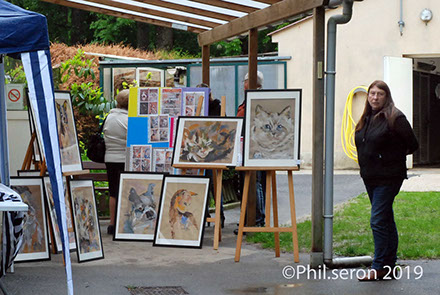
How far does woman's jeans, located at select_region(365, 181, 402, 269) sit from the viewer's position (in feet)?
21.4

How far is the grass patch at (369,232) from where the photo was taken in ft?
26.6

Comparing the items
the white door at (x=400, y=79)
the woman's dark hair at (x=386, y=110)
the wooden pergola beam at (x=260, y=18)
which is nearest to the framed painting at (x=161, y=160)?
the wooden pergola beam at (x=260, y=18)

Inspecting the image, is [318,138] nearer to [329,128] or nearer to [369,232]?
[329,128]

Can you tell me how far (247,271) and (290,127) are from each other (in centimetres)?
165

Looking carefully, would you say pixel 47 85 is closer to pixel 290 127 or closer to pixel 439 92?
pixel 290 127

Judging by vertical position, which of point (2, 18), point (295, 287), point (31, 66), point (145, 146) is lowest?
point (295, 287)

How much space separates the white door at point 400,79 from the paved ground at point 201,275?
10.2m

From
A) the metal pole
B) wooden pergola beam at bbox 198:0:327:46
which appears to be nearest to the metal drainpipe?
the metal pole

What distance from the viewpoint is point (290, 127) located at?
7980 millimetres

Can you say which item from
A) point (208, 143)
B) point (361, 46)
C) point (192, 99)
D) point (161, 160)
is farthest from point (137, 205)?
point (361, 46)

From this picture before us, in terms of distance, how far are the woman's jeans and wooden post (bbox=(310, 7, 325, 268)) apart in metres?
Answer: 0.60

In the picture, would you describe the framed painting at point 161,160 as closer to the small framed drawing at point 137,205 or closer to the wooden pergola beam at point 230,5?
the small framed drawing at point 137,205

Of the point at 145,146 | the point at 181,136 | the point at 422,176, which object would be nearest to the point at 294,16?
the point at 181,136

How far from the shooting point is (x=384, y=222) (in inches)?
259
